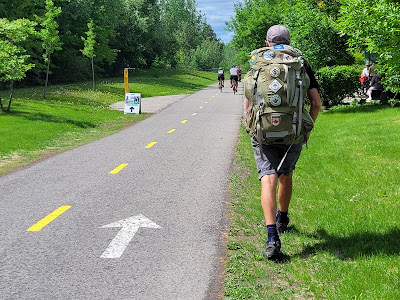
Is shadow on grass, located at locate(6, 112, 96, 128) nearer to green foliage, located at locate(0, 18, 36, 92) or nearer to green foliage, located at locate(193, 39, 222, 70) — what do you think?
green foliage, located at locate(0, 18, 36, 92)

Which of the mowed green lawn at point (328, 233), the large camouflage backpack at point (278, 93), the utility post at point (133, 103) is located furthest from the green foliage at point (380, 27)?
the utility post at point (133, 103)

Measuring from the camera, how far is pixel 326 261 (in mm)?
4754

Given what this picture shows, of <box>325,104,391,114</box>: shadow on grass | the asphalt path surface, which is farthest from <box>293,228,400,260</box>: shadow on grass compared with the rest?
<box>325,104,391,114</box>: shadow on grass

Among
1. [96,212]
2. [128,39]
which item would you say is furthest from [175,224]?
[128,39]

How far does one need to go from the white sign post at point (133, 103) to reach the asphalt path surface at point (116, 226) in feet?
37.5

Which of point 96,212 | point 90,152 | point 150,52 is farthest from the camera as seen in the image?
point 150,52

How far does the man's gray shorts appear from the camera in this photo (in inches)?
197

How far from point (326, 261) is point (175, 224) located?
2096 millimetres

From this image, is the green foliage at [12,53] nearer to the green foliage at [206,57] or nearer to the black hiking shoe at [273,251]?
the black hiking shoe at [273,251]

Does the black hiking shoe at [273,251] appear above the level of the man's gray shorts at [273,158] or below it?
below

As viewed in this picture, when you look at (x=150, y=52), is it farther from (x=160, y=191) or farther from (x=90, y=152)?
(x=160, y=191)

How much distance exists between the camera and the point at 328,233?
5582 mm

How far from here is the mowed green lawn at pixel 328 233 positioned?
419cm

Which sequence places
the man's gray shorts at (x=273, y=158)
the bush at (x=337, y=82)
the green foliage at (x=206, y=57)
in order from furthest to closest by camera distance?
the green foliage at (x=206, y=57) < the bush at (x=337, y=82) < the man's gray shorts at (x=273, y=158)
